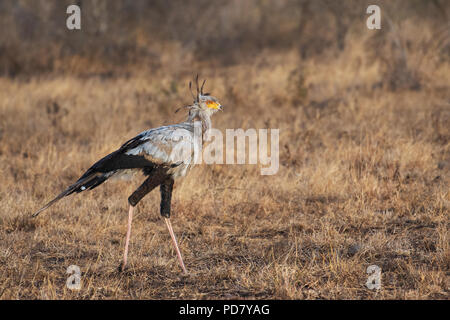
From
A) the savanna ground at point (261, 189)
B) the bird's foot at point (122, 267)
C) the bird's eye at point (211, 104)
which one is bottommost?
the bird's foot at point (122, 267)

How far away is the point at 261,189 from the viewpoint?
20.7ft

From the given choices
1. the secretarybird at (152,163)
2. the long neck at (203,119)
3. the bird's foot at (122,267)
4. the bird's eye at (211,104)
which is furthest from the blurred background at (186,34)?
the bird's foot at (122,267)

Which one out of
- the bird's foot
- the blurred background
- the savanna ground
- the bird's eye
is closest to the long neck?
the bird's eye

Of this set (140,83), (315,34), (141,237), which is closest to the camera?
(141,237)

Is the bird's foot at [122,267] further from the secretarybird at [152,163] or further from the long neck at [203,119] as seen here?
the long neck at [203,119]

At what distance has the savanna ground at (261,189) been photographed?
170 inches

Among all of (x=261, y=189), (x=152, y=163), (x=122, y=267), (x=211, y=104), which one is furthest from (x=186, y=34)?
(x=122, y=267)

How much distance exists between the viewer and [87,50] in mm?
13133

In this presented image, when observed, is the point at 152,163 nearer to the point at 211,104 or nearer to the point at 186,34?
the point at 211,104

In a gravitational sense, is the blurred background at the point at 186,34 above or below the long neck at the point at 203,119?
above

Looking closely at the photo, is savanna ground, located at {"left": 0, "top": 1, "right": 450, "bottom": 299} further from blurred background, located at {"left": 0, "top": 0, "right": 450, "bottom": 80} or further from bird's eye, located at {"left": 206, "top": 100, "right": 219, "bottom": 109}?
bird's eye, located at {"left": 206, "top": 100, "right": 219, "bottom": 109}
